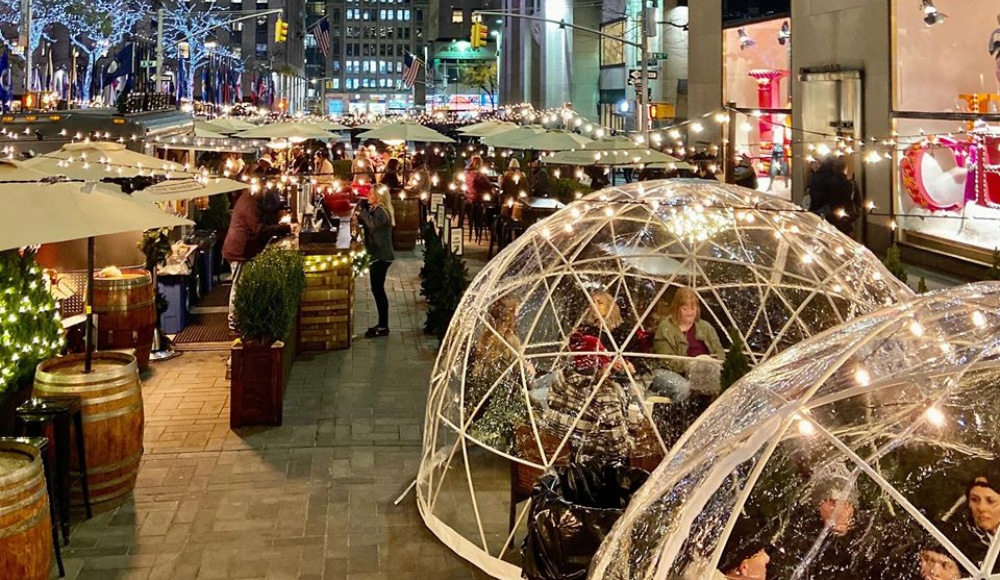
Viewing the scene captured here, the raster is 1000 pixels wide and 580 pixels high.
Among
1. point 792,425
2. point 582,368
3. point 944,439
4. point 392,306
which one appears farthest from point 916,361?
point 392,306

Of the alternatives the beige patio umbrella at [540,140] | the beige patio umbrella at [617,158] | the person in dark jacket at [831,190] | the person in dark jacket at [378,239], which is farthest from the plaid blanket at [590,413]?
the beige patio umbrella at [540,140]

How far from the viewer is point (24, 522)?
4.92 m

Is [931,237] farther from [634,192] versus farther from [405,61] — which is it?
[405,61]

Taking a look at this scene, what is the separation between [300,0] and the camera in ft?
483

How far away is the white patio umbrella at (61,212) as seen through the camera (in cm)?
552

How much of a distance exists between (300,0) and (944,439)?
155 metres

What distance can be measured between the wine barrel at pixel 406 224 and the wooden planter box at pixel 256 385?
488 inches

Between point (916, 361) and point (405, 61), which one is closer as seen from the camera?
point (916, 361)

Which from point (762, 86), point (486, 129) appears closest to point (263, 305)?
point (762, 86)

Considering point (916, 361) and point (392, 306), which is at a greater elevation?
point (916, 361)

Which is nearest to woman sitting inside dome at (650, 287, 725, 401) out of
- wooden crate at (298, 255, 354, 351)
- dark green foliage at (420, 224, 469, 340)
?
dark green foliage at (420, 224, 469, 340)

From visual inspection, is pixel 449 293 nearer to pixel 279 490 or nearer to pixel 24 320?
pixel 279 490

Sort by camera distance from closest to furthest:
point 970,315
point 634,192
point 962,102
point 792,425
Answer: point 792,425 → point 970,315 → point 634,192 → point 962,102

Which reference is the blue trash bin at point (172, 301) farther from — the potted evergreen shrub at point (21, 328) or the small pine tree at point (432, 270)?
the potted evergreen shrub at point (21, 328)
